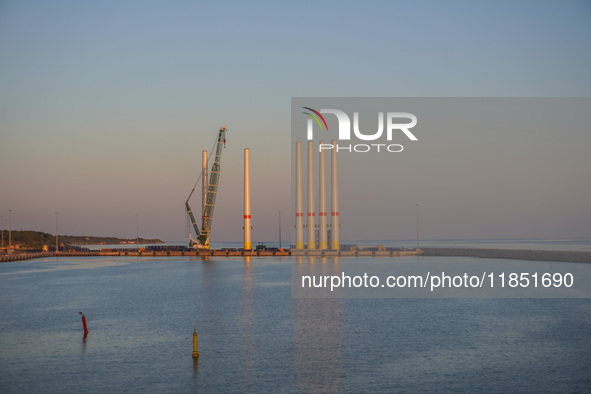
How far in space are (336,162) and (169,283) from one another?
66.8 metres

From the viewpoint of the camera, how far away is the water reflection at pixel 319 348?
90.2ft

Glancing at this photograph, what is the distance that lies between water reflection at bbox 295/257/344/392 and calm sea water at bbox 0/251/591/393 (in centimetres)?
9

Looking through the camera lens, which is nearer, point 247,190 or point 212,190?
point 247,190

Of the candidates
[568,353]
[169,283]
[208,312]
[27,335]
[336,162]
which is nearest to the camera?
[568,353]

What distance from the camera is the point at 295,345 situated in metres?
36.5

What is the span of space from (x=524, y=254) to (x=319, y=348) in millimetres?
134465

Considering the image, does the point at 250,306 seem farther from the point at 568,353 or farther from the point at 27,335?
the point at 568,353

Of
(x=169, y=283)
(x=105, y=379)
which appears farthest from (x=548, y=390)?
(x=169, y=283)

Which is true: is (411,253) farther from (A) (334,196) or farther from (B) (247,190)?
(B) (247,190)

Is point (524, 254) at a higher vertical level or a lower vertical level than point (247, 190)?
lower

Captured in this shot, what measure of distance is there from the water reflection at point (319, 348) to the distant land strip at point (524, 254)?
10194cm

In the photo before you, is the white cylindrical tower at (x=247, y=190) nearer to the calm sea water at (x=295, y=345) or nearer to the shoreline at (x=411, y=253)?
the shoreline at (x=411, y=253)

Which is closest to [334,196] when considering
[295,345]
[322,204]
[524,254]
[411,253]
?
[322,204]

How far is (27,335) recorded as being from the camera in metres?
40.8
